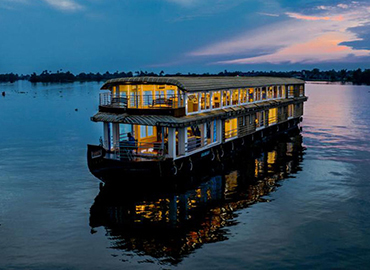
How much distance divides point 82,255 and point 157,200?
29.1 ft

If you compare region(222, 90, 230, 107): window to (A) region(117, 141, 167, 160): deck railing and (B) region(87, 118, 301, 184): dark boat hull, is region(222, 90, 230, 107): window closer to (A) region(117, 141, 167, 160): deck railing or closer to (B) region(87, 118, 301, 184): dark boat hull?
(B) region(87, 118, 301, 184): dark boat hull

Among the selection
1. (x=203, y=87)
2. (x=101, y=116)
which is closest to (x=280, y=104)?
(x=203, y=87)

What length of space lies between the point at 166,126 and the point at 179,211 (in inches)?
256

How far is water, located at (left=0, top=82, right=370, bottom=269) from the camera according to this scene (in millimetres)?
19234

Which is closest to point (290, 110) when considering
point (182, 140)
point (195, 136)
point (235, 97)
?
point (235, 97)

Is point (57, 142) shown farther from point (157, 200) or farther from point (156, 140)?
point (157, 200)

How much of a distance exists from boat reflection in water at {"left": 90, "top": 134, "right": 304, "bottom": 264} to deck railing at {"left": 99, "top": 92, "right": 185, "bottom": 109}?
6509mm

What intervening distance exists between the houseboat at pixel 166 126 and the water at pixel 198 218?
2.26 meters

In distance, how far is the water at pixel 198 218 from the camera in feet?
63.1

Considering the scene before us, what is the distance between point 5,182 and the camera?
32.6m

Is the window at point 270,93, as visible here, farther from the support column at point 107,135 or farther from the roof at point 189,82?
the support column at point 107,135

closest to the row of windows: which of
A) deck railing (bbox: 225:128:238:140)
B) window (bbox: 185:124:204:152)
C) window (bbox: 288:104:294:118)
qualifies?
window (bbox: 185:124:204:152)

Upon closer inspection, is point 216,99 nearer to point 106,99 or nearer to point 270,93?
point 106,99

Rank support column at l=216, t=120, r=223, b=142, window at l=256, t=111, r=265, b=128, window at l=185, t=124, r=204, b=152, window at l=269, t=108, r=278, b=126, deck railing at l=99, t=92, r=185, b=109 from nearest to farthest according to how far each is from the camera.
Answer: deck railing at l=99, t=92, r=185, b=109 < window at l=185, t=124, r=204, b=152 < support column at l=216, t=120, r=223, b=142 < window at l=256, t=111, r=265, b=128 < window at l=269, t=108, r=278, b=126
